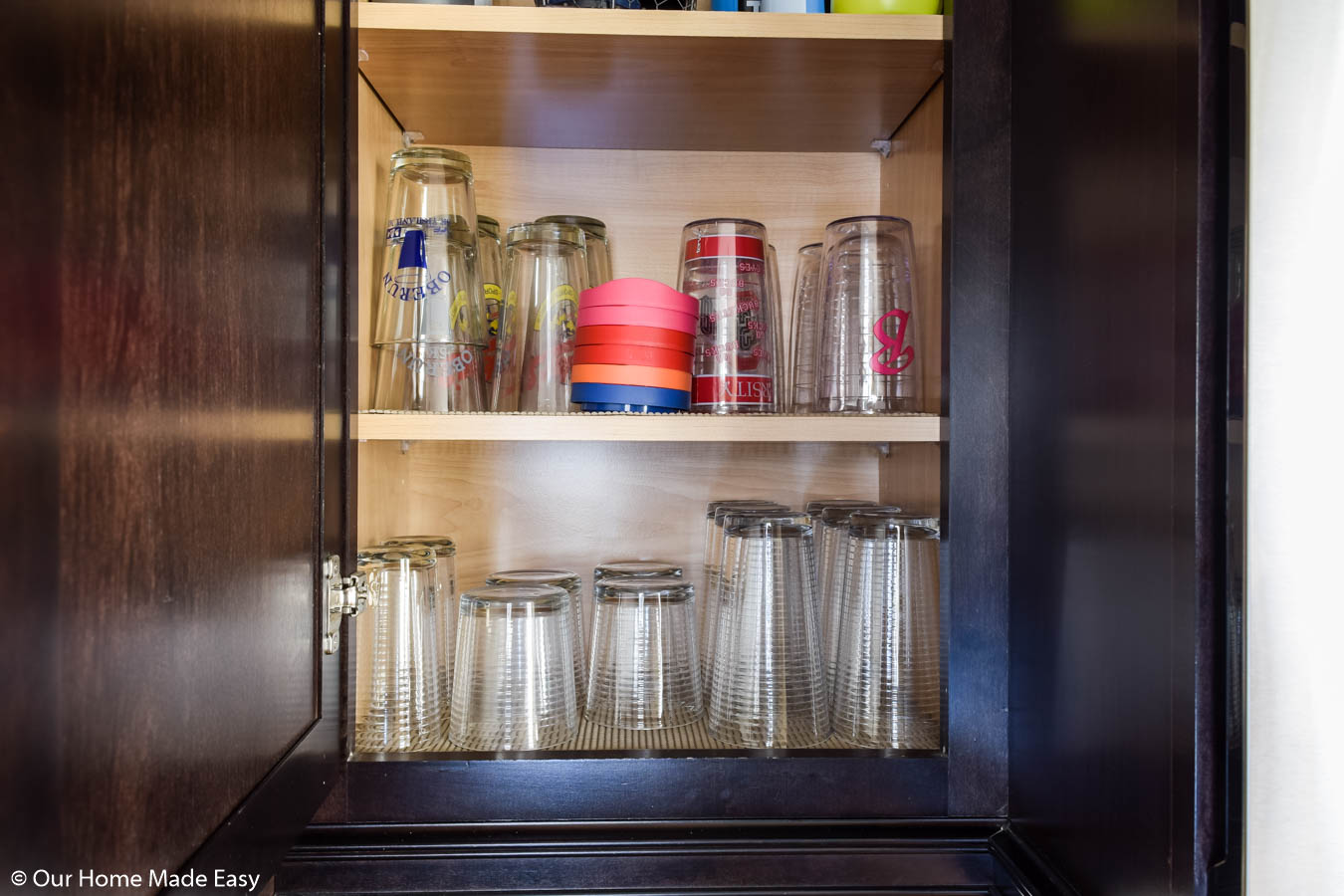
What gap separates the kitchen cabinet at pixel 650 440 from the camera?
0.46 m

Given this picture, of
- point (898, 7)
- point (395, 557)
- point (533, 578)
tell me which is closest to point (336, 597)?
point (395, 557)

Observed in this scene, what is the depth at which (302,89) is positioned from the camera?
70 cm

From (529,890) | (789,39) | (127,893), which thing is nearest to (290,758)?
(127,893)

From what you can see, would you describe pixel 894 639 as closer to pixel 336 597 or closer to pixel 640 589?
pixel 640 589

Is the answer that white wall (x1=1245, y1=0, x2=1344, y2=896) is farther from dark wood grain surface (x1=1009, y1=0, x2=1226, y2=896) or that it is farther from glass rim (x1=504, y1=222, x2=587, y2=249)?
glass rim (x1=504, y1=222, x2=587, y2=249)

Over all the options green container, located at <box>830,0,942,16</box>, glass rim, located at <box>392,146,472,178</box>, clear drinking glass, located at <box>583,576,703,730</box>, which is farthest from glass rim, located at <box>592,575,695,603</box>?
green container, located at <box>830,0,942,16</box>

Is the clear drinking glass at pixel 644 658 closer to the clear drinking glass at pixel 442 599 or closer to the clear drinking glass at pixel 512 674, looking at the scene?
the clear drinking glass at pixel 512 674

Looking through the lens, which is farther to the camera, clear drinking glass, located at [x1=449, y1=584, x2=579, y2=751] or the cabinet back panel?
the cabinet back panel

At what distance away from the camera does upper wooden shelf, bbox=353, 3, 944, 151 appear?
926mm

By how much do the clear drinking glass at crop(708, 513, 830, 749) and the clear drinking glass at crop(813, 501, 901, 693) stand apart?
0.03m

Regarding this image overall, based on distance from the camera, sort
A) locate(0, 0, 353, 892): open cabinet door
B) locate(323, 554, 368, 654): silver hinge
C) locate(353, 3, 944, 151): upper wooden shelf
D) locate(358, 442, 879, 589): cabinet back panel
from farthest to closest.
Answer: locate(358, 442, 879, 589): cabinet back panel
locate(353, 3, 944, 151): upper wooden shelf
locate(323, 554, 368, 654): silver hinge
locate(0, 0, 353, 892): open cabinet door

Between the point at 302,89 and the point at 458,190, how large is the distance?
0.35m

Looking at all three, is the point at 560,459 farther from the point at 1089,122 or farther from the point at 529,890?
the point at 1089,122

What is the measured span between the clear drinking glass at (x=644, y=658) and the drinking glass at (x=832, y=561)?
16 centimetres
